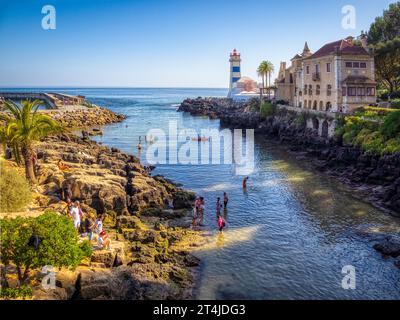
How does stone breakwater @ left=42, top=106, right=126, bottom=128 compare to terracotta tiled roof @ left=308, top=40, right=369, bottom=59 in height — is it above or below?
below

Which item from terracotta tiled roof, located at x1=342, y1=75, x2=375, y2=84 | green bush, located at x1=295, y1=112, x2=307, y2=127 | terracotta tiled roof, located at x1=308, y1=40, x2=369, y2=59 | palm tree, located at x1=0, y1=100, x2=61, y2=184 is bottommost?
palm tree, located at x1=0, y1=100, x2=61, y2=184

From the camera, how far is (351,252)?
24406mm

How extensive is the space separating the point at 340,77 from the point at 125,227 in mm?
43788

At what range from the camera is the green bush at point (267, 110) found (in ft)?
265

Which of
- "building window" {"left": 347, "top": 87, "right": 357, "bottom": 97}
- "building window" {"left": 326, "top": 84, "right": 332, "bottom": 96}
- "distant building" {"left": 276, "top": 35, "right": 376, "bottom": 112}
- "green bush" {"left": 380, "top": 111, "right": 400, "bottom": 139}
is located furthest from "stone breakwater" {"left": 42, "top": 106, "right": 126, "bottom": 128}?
"green bush" {"left": 380, "top": 111, "right": 400, "bottom": 139}

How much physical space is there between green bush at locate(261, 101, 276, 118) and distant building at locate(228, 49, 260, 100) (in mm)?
49770

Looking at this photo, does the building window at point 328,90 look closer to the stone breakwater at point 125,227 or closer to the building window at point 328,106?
the building window at point 328,106

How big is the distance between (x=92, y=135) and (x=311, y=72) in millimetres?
39531

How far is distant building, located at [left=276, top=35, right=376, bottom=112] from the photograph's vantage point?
2311 inches

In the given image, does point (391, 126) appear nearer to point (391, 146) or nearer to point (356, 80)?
point (391, 146)

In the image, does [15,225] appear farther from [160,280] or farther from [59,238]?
[160,280]

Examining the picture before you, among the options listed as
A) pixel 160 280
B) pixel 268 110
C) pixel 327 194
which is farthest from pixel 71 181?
pixel 268 110

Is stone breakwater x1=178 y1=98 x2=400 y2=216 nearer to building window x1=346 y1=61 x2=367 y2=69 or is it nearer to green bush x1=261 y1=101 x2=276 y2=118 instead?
green bush x1=261 y1=101 x2=276 y2=118
